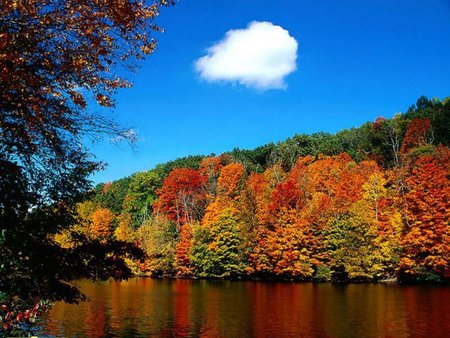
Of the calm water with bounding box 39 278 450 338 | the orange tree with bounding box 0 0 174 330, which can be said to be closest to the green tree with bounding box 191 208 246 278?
the calm water with bounding box 39 278 450 338

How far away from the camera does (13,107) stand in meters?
8.34

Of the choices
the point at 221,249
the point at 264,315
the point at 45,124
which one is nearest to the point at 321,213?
the point at 221,249

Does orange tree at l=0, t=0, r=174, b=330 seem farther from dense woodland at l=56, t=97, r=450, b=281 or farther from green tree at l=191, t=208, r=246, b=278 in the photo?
green tree at l=191, t=208, r=246, b=278

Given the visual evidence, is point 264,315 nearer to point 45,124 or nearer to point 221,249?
point 45,124

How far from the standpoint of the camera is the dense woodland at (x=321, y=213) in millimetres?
45750

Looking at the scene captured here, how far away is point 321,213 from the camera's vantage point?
53094 mm

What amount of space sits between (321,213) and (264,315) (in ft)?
91.1

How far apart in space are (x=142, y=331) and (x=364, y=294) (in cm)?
2025

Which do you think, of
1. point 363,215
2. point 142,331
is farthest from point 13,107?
point 363,215

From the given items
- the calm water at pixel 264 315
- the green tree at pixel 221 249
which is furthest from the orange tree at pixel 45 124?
the green tree at pixel 221 249

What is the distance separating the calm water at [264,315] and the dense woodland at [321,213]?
16.1ft

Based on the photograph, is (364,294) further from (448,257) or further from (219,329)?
(219,329)

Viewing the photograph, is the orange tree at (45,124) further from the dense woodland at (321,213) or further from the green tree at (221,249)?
the green tree at (221,249)

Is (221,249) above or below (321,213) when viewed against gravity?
below
